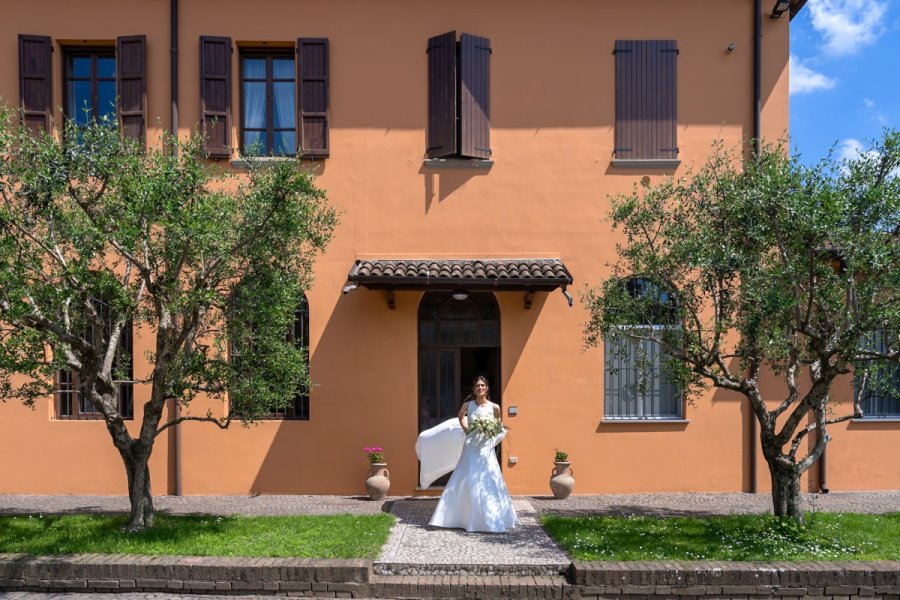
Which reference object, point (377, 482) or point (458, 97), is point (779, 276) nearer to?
point (458, 97)

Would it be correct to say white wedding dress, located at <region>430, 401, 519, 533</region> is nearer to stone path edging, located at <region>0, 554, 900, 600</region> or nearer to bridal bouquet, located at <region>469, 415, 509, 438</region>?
bridal bouquet, located at <region>469, 415, 509, 438</region>

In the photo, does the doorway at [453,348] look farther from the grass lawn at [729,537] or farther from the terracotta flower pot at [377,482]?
the grass lawn at [729,537]

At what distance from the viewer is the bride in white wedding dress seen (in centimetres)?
721

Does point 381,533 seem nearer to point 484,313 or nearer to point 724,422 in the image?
point 484,313

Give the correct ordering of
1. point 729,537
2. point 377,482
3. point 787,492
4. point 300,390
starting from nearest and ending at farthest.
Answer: point 729,537
point 787,492
point 377,482
point 300,390

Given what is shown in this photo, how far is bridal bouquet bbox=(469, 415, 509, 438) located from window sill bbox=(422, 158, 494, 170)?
372 centimetres

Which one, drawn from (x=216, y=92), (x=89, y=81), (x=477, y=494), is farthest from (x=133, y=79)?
(x=477, y=494)

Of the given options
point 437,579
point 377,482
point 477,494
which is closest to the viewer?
point 437,579

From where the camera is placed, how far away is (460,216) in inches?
370

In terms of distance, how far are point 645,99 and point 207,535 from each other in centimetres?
779

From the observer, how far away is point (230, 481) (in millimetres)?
9219

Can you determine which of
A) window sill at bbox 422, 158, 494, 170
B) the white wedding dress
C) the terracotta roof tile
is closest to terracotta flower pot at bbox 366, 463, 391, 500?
the white wedding dress

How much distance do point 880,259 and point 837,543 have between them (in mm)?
2713

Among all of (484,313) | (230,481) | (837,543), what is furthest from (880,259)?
(230,481)
